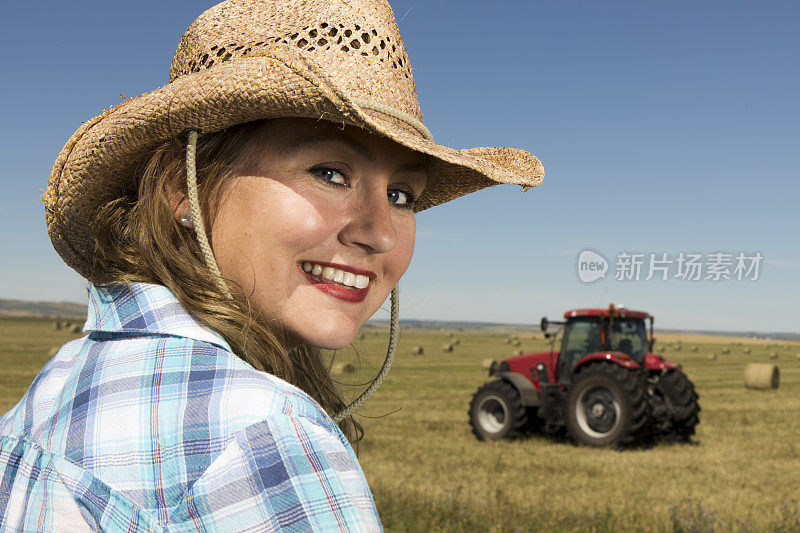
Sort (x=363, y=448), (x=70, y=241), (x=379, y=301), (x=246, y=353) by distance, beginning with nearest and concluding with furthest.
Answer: (x=246, y=353) → (x=379, y=301) → (x=70, y=241) → (x=363, y=448)

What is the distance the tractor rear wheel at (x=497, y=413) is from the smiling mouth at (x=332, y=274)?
8.83m

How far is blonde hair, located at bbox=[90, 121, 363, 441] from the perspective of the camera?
1.19 metres

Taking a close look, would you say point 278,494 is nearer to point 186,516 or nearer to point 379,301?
point 186,516

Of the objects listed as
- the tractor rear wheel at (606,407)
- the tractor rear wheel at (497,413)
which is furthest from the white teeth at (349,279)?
the tractor rear wheel at (497,413)

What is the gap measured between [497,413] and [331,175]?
31.0 feet

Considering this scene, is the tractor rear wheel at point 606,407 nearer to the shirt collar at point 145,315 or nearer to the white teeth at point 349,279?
the white teeth at point 349,279

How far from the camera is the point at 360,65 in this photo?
4.38 ft

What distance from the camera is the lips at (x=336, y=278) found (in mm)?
1326

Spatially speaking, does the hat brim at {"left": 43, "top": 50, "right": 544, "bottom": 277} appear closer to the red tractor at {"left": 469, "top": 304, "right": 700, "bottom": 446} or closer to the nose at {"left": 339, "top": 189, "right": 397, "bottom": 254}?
the nose at {"left": 339, "top": 189, "right": 397, "bottom": 254}

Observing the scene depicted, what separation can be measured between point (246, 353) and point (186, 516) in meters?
0.31

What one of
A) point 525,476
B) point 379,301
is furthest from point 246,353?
point 525,476

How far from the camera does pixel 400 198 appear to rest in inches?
63.7

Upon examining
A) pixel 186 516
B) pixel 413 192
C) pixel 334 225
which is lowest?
pixel 186 516

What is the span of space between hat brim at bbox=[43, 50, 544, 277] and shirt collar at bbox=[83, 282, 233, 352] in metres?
0.33
